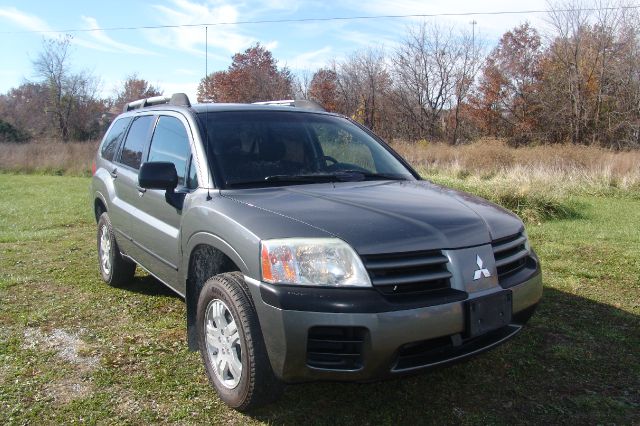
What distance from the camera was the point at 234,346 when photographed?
300cm

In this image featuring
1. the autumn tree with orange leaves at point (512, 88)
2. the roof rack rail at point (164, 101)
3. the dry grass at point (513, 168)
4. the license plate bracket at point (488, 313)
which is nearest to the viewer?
the license plate bracket at point (488, 313)

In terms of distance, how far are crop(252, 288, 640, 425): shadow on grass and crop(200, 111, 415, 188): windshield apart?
1369mm

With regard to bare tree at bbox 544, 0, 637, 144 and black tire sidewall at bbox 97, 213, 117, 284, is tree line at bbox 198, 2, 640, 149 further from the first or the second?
black tire sidewall at bbox 97, 213, 117, 284

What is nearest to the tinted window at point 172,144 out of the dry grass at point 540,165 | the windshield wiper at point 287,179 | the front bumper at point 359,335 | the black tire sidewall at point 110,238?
the windshield wiper at point 287,179

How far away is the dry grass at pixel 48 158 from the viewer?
25.7 metres

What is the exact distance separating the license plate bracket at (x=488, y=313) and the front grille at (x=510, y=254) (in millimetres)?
182

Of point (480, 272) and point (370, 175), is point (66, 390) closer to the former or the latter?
point (370, 175)

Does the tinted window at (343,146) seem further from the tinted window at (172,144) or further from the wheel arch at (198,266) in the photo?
the wheel arch at (198,266)

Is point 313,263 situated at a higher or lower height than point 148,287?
higher

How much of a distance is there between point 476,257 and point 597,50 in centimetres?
3436

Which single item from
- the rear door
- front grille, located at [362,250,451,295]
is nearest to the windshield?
the rear door

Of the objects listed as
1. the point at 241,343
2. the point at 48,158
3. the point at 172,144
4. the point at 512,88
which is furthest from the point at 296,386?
the point at 512,88

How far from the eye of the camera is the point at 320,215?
2.86 m

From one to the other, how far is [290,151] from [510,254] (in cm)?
167
